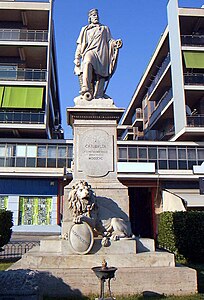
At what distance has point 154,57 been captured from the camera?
3756 cm

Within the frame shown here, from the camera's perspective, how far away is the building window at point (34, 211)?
96.0 ft

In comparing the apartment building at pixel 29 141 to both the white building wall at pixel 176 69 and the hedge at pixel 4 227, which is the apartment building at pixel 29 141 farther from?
the hedge at pixel 4 227

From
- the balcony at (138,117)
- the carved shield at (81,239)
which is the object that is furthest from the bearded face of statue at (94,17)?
the balcony at (138,117)

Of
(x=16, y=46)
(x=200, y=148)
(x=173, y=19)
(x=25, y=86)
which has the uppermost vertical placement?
(x=173, y=19)

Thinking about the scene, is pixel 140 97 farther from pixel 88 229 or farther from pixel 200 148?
pixel 88 229

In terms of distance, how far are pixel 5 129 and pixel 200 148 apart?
56.7ft

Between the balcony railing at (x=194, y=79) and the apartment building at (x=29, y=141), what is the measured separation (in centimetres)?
1178

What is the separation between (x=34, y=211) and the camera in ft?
96.7

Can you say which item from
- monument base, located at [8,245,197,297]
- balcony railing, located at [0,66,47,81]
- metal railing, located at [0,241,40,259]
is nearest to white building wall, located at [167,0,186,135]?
balcony railing, located at [0,66,47,81]

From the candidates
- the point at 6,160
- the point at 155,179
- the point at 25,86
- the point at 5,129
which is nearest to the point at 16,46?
the point at 25,86

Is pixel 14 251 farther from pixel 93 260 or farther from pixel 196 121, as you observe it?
Result: pixel 196 121

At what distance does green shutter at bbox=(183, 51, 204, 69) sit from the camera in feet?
98.3

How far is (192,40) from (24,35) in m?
16.1

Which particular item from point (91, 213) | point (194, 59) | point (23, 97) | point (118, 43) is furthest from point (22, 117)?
point (91, 213)
